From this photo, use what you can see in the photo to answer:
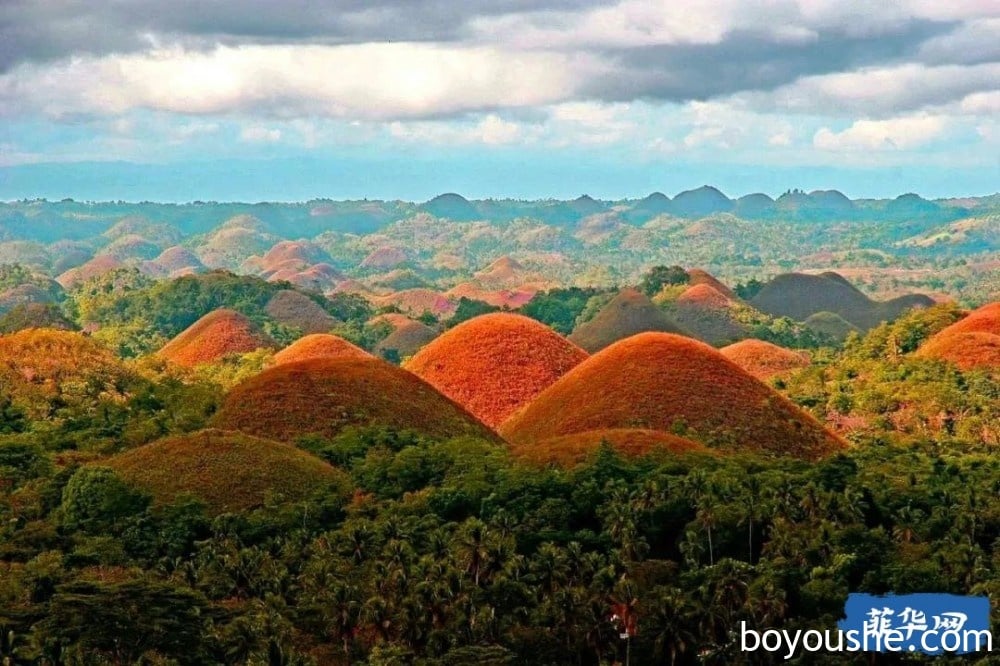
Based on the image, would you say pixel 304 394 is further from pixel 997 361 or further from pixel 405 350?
pixel 405 350

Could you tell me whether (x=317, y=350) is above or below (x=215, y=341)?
above

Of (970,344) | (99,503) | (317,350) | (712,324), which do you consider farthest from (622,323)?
(99,503)

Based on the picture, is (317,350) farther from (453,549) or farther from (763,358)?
(453,549)

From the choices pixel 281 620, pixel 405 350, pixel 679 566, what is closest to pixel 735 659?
pixel 679 566

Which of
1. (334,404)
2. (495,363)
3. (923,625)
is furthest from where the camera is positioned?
(495,363)

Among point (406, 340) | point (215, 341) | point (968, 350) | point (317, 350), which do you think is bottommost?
point (406, 340)

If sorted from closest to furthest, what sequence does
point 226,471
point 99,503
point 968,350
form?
1. point 99,503
2. point 226,471
3. point 968,350
